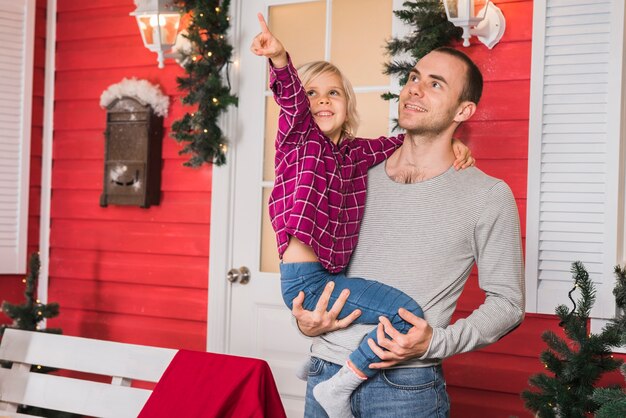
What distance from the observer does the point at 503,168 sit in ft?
11.2

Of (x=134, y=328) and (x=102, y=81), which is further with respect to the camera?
(x=102, y=81)

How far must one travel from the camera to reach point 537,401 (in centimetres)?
280

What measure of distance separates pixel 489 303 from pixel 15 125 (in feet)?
10.8

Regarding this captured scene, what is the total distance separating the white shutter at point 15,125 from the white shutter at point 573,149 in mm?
2748

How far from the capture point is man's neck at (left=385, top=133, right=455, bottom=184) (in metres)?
2.22

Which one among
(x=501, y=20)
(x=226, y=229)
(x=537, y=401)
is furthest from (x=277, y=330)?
(x=501, y=20)

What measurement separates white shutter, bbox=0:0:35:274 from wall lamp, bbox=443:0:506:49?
2451 mm

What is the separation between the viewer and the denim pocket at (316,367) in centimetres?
218

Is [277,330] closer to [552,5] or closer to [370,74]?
[370,74]

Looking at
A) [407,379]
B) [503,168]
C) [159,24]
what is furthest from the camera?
[159,24]

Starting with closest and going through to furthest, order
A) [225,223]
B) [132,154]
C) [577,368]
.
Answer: [577,368] < [225,223] < [132,154]

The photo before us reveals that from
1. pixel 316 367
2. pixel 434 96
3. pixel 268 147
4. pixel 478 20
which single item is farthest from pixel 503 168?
pixel 316 367

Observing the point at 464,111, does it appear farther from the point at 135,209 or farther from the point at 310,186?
the point at 135,209

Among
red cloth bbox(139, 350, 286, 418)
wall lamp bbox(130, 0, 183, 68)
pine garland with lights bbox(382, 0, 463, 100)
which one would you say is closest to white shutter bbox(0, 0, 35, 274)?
wall lamp bbox(130, 0, 183, 68)
